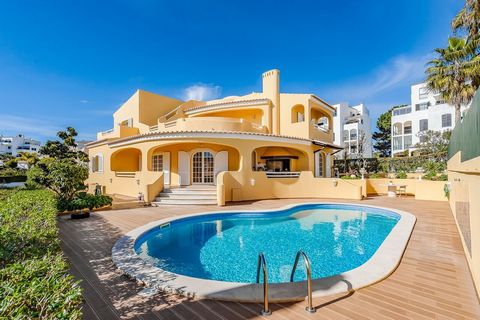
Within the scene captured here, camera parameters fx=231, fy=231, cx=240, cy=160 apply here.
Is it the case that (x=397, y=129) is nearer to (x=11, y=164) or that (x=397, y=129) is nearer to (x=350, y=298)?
(x=350, y=298)

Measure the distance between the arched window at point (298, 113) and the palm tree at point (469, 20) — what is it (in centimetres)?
1244

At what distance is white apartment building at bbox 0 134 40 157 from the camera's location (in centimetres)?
9472

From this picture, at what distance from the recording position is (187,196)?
16.5m

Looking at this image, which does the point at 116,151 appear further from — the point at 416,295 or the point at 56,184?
the point at 416,295

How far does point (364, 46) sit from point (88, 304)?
30.1 meters

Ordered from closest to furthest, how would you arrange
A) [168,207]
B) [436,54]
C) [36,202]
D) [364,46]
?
[36,202]
[168,207]
[436,54]
[364,46]

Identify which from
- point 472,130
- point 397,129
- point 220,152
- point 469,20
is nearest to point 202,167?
point 220,152

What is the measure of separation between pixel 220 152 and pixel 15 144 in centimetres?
12376

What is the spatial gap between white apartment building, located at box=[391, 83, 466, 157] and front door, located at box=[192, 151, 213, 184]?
40866mm

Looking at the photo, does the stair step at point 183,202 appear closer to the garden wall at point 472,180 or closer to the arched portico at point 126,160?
the arched portico at point 126,160

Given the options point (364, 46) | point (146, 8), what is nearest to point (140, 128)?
point (146, 8)

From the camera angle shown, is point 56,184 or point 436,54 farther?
point 436,54

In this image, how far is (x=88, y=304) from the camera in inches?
167

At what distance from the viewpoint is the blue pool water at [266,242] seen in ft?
23.1
